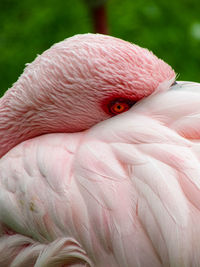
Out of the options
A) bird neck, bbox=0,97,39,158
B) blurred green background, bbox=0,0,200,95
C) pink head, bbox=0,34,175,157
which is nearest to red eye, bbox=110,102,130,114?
pink head, bbox=0,34,175,157

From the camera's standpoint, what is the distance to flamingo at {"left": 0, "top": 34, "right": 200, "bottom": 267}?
5.36 ft

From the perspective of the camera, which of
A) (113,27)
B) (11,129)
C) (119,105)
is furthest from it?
(113,27)

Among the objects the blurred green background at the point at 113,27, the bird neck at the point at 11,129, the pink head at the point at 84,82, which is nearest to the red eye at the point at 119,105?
the pink head at the point at 84,82

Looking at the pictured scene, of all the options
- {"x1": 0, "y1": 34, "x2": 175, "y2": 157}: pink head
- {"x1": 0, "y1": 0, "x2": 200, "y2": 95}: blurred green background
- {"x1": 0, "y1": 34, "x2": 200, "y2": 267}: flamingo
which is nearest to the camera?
{"x1": 0, "y1": 34, "x2": 200, "y2": 267}: flamingo

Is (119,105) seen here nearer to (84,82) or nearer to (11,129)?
(84,82)

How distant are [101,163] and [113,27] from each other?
2913 millimetres

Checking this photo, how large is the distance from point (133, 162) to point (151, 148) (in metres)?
0.08

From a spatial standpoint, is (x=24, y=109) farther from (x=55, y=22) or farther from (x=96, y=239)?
(x=55, y=22)

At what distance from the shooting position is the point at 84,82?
185cm

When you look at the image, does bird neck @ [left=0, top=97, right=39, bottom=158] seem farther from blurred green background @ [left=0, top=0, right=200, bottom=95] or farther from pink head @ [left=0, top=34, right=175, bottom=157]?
blurred green background @ [left=0, top=0, right=200, bottom=95]

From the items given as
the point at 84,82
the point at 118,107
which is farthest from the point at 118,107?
the point at 84,82

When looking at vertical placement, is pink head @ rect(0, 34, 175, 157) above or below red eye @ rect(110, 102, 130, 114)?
above

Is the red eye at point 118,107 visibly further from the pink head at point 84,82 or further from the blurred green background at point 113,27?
the blurred green background at point 113,27

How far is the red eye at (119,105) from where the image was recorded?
1.88 meters
